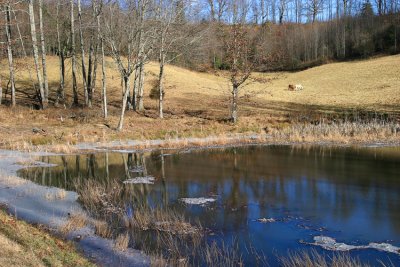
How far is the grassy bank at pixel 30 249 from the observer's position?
6.67 m

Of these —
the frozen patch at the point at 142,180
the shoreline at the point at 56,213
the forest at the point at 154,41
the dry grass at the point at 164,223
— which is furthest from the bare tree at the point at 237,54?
the dry grass at the point at 164,223

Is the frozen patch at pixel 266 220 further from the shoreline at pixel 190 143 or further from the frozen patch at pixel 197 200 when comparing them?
the shoreline at pixel 190 143

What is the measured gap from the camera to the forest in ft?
96.0

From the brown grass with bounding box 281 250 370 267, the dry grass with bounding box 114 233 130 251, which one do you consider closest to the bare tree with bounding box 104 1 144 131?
the dry grass with bounding box 114 233 130 251

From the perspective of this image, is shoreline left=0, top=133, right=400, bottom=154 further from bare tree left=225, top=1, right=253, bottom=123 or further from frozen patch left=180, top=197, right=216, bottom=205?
frozen patch left=180, top=197, right=216, bottom=205

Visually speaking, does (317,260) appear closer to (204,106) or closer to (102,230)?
(102,230)

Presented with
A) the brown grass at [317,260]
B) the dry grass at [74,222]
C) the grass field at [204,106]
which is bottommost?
the brown grass at [317,260]

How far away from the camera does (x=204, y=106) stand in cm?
4178

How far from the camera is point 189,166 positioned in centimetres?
1969

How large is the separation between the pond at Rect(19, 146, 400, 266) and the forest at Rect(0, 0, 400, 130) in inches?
261

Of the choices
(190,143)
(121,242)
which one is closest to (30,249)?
(121,242)

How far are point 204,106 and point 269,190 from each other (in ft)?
89.0

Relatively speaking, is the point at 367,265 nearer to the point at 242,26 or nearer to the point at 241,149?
the point at 241,149

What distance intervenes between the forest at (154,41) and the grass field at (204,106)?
1.28 m
